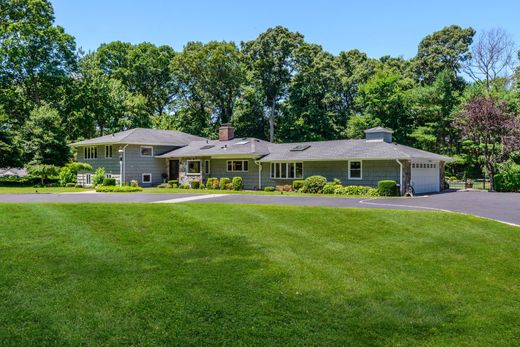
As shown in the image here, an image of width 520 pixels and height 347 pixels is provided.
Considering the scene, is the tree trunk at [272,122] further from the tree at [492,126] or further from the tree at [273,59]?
the tree at [492,126]

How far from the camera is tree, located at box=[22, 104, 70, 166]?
38.0m

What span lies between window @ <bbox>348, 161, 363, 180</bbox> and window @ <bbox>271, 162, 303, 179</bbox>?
12.6 feet

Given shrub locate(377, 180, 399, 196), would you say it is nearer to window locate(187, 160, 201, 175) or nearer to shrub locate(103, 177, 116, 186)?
window locate(187, 160, 201, 175)

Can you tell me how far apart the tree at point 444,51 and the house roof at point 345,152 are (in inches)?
854

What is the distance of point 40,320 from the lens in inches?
234

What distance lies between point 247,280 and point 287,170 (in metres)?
24.8

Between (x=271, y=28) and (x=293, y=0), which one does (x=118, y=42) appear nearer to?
(x=271, y=28)

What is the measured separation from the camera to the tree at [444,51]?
49.4 m

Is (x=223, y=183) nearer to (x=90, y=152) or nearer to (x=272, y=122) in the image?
(x=90, y=152)

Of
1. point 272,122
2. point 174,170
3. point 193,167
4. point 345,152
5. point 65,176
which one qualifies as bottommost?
point 65,176

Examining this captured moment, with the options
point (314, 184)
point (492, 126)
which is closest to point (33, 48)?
point (314, 184)

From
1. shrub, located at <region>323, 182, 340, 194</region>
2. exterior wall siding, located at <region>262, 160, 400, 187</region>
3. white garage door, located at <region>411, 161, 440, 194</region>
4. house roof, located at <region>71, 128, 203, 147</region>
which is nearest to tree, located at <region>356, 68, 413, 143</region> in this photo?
white garage door, located at <region>411, 161, 440, 194</region>

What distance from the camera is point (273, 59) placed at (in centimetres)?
5278

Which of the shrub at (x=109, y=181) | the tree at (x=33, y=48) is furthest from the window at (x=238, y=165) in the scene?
the tree at (x=33, y=48)
